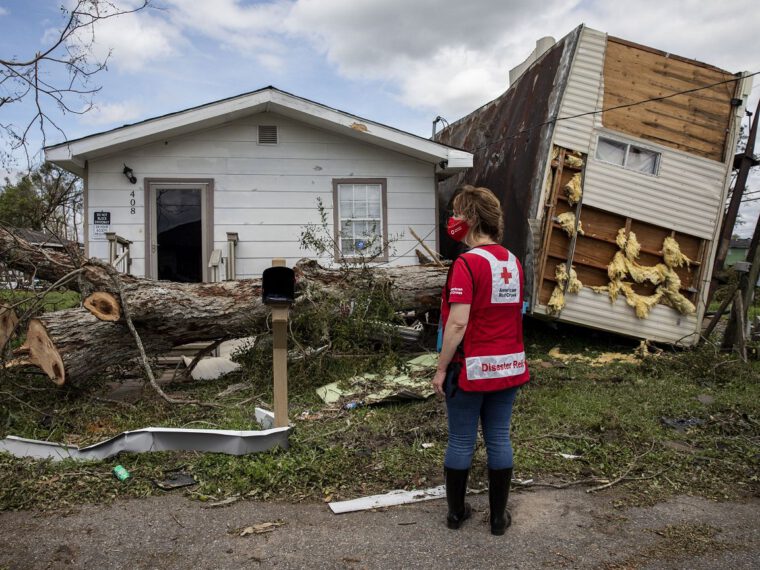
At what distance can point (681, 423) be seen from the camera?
5.18 metres

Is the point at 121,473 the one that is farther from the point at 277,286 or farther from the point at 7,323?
the point at 7,323

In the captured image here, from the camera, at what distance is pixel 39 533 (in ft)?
10.4

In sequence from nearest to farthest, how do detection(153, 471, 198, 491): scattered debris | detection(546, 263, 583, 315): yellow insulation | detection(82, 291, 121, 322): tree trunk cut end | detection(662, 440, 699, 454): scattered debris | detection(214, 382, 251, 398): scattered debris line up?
detection(153, 471, 198, 491): scattered debris, detection(662, 440, 699, 454): scattered debris, detection(82, 291, 121, 322): tree trunk cut end, detection(214, 382, 251, 398): scattered debris, detection(546, 263, 583, 315): yellow insulation

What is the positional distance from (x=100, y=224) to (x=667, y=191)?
8.60 meters

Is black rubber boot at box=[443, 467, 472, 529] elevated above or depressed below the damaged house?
below

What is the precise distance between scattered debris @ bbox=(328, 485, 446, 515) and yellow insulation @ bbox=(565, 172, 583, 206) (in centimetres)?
590

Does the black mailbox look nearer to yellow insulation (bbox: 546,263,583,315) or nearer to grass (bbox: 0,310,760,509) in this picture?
grass (bbox: 0,310,760,509)

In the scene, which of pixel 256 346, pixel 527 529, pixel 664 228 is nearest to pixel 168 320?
pixel 256 346

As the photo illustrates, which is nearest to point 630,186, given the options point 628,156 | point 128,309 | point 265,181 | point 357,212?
point 628,156

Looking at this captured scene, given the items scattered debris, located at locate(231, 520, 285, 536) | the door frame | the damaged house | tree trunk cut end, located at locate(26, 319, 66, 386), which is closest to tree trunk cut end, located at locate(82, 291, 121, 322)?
tree trunk cut end, located at locate(26, 319, 66, 386)

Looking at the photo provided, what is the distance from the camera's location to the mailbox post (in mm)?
4125

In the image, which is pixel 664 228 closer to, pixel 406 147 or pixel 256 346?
pixel 406 147

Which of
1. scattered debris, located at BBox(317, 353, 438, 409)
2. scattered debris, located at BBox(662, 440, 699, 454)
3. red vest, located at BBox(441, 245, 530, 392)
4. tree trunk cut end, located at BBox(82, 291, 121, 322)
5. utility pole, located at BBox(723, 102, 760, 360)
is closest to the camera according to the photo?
red vest, located at BBox(441, 245, 530, 392)

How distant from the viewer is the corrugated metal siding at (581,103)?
28.3ft
